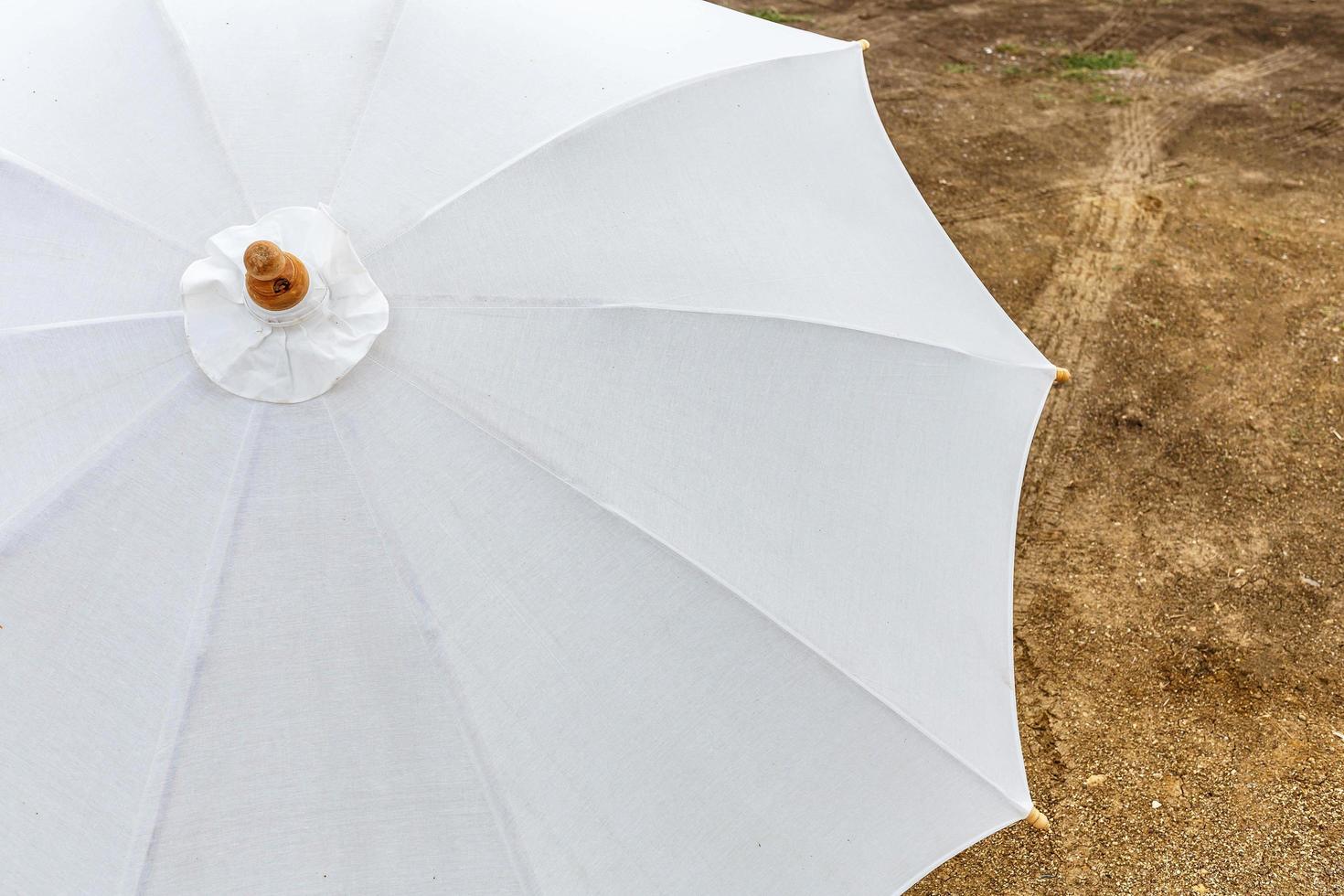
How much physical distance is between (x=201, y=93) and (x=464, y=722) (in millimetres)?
1803

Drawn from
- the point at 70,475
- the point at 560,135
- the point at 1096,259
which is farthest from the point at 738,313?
the point at 1096,259

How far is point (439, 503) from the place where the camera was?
238 cm

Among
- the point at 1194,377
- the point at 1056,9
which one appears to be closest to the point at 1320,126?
the point at 1056,9

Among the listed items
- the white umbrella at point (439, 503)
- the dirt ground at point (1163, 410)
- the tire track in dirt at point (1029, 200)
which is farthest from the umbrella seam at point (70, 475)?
the tire track in dirt at point (1029, 200)

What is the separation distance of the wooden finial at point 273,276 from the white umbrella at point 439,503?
10 millimetres

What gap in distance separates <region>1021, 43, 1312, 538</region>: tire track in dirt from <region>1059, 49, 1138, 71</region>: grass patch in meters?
0.66

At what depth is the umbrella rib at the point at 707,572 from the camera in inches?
96.0

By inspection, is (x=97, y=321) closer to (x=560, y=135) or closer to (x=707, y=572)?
(x=560, y=135)

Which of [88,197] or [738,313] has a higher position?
[88,197]

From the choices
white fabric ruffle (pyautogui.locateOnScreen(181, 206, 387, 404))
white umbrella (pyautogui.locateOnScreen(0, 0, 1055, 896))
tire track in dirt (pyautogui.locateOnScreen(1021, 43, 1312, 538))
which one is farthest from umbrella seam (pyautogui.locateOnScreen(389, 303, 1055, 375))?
tire track in dirt (pyautogui.locateOnScreen(1021, 43, 1312, 538))

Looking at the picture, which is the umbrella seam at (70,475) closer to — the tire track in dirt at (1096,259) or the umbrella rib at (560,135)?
the umbrella rib at (560,135)

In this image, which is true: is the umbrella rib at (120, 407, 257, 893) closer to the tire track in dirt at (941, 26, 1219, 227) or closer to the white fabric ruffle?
the white fabric ruffle

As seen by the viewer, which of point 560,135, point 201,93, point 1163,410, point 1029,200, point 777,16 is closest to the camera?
point 201,93

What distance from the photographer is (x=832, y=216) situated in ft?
10.9
